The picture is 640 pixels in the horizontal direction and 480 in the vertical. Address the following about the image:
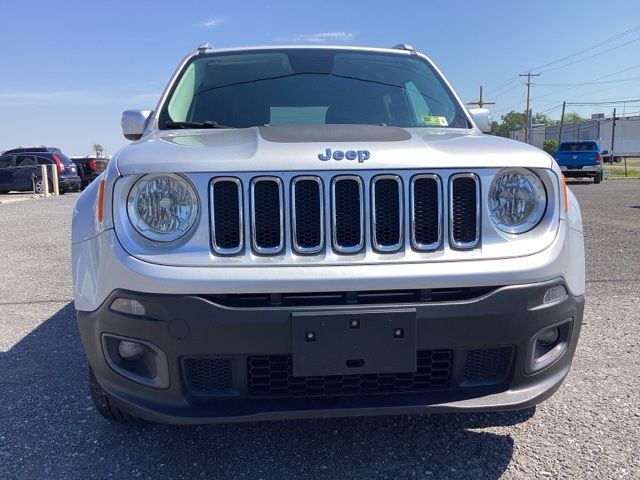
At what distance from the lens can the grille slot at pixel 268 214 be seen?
7.04ft

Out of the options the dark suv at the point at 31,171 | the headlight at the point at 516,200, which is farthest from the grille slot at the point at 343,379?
the dark suv at the point at 31,171

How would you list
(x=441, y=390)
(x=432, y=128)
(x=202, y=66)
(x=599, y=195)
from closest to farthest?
(x=441, y=390) → (x=432, y=128) → (x=202, y=66) → (x=599, y=195)

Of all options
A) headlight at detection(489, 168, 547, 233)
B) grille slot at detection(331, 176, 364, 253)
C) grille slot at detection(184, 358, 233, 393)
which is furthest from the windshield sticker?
→ grille slot at detection(184, 358, 233, 393)

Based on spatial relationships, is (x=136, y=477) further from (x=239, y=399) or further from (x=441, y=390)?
(x=441, y=390)

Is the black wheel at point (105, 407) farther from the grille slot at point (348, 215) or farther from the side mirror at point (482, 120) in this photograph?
the side mirror at point (482, 120)

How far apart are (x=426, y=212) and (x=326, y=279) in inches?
18.4

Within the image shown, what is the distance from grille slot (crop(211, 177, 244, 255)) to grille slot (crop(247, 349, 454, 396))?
0.42m

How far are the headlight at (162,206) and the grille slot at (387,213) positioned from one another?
655mm

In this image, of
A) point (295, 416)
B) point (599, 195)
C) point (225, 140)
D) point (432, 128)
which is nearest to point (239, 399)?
point (295, 416)

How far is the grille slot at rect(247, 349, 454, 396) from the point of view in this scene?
218 centimetres

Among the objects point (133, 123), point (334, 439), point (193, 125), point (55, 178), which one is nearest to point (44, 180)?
point (55, 178)

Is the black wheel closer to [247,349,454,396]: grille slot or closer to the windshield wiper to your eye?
[247,349,454,396]: grille slot

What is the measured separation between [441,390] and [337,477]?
0.58 m

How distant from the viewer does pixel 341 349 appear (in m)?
2.08
